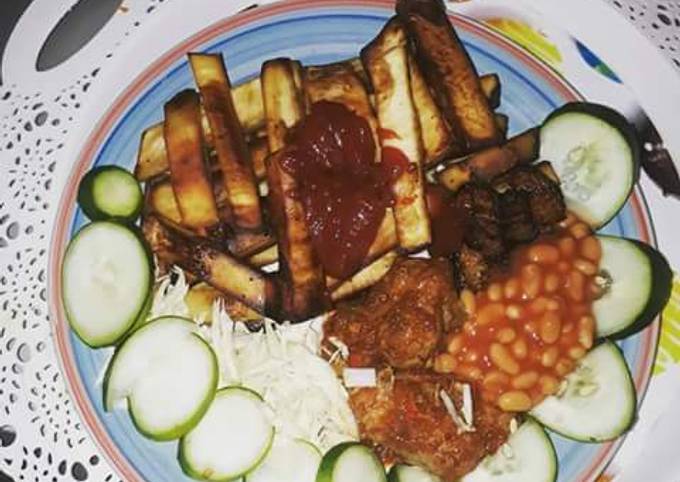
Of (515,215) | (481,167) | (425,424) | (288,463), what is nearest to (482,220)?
(515,215)

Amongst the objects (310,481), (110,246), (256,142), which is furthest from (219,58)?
(310,481)

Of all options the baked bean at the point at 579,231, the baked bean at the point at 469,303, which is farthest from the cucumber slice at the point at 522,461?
the baked bean at the point at 579,231

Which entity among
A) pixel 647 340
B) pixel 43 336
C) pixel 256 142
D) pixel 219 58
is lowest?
pixel 647 340

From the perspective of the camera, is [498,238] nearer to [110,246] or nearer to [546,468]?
[546,468]

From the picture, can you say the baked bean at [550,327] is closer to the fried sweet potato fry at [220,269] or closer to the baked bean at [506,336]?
the baked bean at [506,336]

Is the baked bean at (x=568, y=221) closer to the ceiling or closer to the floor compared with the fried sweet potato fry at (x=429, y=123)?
closer to the floor

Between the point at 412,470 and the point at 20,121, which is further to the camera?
the point at 20,121

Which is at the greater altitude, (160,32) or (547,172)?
(160,32)

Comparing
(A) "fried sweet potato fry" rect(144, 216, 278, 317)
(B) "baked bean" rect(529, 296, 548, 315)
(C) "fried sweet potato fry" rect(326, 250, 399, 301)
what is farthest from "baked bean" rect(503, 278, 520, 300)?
(A) "fried sweet potato fry" rect(144, 216, 278, 317)
